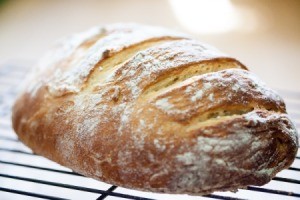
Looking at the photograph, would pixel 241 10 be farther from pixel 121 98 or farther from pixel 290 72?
pixel 121 98

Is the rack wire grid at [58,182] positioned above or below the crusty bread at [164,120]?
below

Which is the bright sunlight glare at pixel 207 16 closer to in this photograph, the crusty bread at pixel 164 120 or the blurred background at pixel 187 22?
the blurred background at pixel 187 22

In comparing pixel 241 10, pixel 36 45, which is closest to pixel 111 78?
pixel 36 45

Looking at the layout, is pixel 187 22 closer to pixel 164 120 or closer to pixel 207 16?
pixel 207 16

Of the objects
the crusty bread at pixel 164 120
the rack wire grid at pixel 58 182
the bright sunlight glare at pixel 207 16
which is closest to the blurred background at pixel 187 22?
the bright sunlight glare at pixel 207 16

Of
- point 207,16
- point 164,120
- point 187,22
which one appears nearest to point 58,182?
point 164,120

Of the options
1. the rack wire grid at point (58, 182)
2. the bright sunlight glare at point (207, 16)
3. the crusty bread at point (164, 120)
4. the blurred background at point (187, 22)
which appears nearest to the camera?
the crusty bread at point (164, 120)
